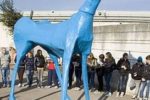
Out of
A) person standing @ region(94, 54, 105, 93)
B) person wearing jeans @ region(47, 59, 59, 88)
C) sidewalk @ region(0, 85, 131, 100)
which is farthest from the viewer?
person wearing jeans @ region(47, 59, 59, 88)

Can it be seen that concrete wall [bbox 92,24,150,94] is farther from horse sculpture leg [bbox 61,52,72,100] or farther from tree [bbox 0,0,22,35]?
tree [bbox 0,0,22,35]

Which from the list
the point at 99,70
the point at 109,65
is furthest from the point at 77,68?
the point at 109,65

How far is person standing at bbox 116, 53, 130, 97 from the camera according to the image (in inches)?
562

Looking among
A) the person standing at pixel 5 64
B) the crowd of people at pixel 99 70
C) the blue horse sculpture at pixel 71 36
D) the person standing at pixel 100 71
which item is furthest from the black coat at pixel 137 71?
the person standing at pixel 5 64

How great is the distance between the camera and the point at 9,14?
1268 inches

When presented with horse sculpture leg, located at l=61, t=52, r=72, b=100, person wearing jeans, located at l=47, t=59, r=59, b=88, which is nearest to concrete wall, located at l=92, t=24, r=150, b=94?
person wearing jeans, located at l=47, t=59, r=59, b=88

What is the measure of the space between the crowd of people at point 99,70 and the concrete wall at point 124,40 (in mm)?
494

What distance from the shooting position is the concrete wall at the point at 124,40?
1568 cm

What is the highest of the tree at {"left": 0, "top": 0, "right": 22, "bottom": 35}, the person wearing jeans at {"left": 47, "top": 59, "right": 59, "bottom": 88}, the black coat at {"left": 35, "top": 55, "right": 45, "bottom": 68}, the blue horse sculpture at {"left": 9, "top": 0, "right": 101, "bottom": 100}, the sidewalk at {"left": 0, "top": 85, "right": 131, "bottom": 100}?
the tree at {"left": 0, "top": 0, "right": 22, "bottom": 35}

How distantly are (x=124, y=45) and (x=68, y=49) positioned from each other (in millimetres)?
7069

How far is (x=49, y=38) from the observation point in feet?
35.1

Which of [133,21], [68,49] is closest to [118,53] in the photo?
[68,49]

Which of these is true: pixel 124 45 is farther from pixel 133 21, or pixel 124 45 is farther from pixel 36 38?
pixel 133 21

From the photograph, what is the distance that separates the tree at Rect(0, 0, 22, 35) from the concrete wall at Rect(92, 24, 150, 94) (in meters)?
12.3
